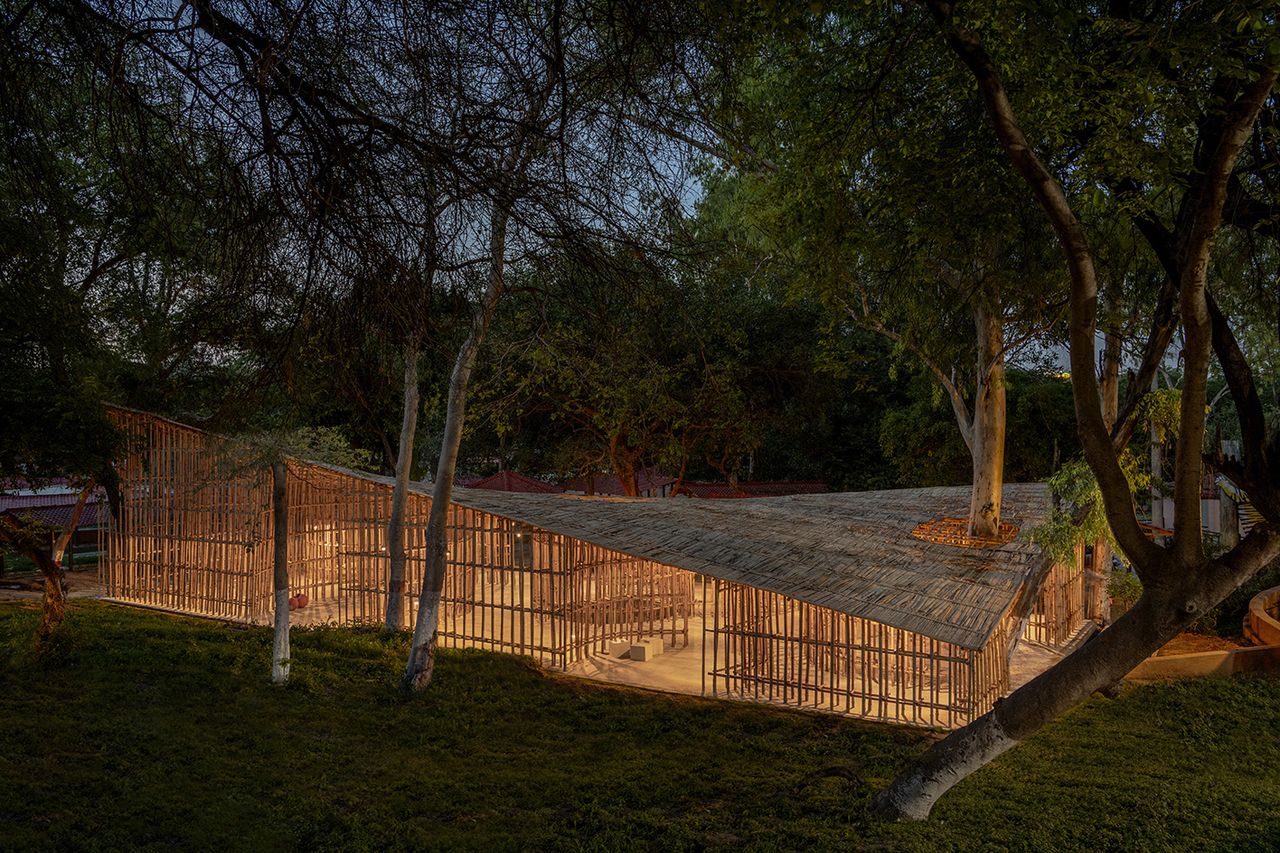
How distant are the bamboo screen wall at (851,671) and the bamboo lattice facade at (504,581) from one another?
0.08 feet

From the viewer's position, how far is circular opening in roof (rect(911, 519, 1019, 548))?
9411 millimetres

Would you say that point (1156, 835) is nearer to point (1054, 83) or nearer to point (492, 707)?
point (1054, 83)

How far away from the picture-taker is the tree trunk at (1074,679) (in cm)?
354

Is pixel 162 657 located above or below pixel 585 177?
below

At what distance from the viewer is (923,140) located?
5184mm

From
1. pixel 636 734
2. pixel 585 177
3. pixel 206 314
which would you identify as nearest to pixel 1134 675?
pixel 636 734

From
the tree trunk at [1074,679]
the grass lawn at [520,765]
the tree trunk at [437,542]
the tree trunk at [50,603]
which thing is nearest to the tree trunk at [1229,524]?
the grass lawn at [520,765]

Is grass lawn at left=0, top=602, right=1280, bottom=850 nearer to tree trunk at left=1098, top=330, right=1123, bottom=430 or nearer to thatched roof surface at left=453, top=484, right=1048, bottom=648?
thatched roof surface at left=453, top=484, right=1048, bottom=648

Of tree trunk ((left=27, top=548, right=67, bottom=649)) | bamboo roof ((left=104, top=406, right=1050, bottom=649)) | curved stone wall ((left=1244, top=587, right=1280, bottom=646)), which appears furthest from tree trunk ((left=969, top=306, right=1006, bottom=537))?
tree trunk ((left=27, top=548, right=67, bottom=649))

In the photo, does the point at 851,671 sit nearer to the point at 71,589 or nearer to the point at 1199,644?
the point at 1199,644

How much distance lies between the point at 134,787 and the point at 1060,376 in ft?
55.6

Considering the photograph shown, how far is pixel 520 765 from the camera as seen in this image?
558cm

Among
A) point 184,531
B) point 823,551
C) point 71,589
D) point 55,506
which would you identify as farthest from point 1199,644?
point 55,506

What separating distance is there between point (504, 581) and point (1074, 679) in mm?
6450
